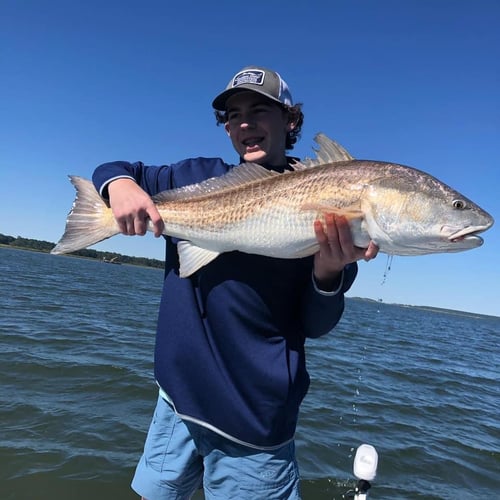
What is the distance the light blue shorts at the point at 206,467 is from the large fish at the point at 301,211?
118 cm

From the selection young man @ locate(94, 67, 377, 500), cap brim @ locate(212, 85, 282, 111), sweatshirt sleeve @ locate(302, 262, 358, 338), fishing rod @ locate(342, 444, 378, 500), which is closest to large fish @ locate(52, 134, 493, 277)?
young man @ locate(94, 67, 377, 500)

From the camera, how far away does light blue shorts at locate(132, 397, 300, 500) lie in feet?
9.23

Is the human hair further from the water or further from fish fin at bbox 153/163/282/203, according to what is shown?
the water

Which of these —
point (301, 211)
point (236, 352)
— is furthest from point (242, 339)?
point (301, 211)

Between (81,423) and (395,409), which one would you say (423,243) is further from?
(395,409)

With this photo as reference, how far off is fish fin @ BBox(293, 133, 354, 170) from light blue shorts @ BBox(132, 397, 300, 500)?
6.74ft

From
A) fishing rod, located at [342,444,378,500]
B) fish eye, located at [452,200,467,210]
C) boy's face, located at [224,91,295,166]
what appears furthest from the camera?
fishing rod, located at [342,444,378,500]

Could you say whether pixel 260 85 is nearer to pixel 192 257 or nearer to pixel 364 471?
pixel 192 257

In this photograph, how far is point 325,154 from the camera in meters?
3.23

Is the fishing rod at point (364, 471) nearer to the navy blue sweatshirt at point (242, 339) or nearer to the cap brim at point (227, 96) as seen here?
the navy blue sweatshirt at point (242, 339)

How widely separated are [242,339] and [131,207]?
1.21 m

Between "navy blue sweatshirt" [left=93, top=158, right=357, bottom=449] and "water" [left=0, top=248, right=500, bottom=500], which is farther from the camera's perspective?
"water" [left=0, top=248, right=500, bottom=500]

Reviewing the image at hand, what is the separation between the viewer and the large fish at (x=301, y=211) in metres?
2.93

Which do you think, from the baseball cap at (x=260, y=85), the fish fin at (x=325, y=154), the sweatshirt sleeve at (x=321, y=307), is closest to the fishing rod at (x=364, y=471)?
the sweatshirt sleeve at (x=321, y=307)
